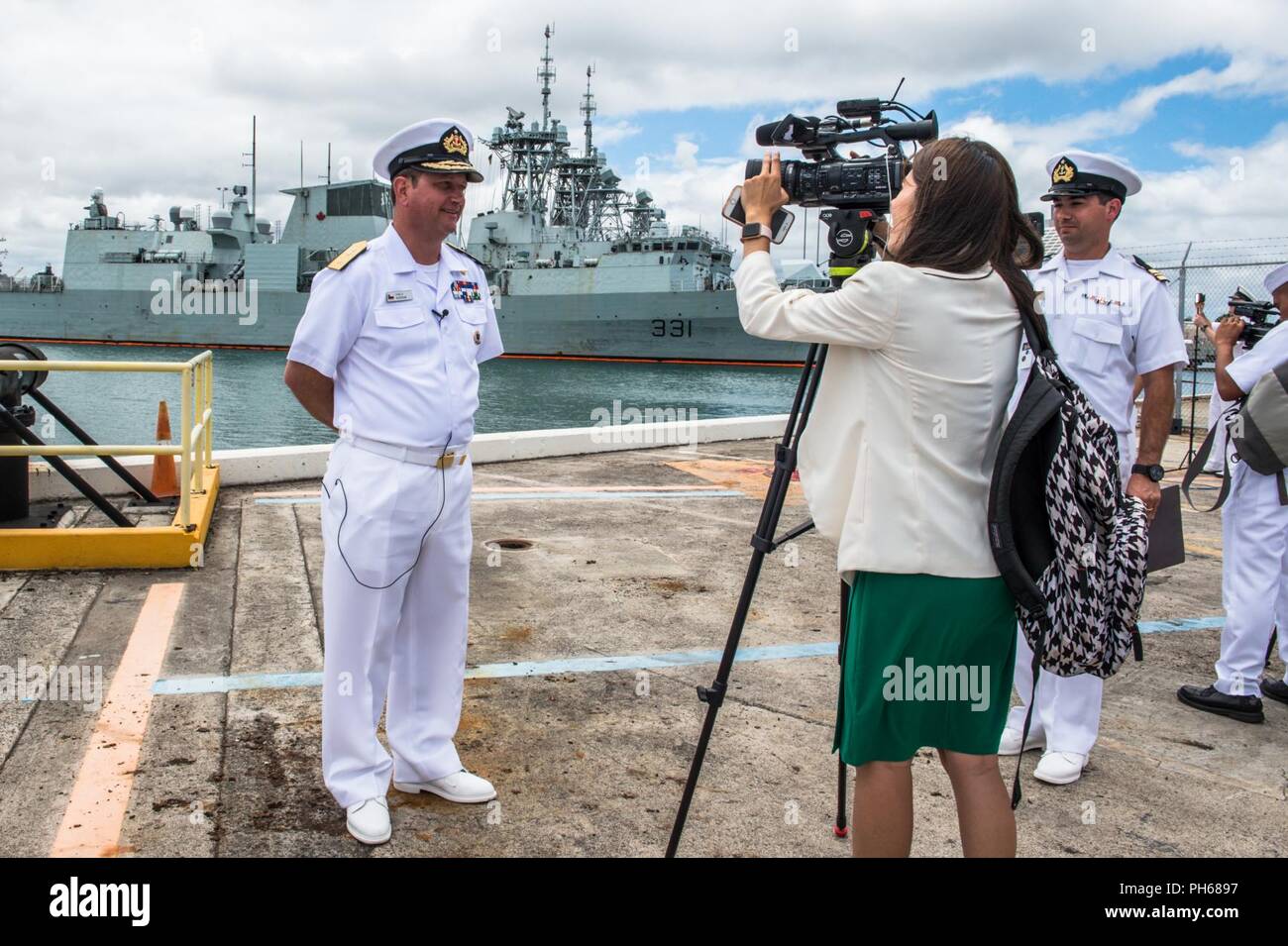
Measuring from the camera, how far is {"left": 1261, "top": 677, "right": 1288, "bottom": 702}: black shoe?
381cm

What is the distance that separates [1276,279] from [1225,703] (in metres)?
1.59

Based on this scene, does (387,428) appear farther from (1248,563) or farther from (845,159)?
(1248,563)

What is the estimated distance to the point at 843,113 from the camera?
2.36 m

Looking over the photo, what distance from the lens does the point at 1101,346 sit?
3205 mm

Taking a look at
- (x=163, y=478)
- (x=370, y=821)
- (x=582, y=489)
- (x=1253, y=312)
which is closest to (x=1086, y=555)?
(x=370, y=821)

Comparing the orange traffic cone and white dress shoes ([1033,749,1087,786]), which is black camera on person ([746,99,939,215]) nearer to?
white dress shoes ([1033,749,1087,786])

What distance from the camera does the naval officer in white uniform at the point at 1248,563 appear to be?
358 cm

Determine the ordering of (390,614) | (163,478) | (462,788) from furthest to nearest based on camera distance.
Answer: (163,478), (462,788), (390,614)

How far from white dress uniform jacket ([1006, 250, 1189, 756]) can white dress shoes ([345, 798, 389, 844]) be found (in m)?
1.94

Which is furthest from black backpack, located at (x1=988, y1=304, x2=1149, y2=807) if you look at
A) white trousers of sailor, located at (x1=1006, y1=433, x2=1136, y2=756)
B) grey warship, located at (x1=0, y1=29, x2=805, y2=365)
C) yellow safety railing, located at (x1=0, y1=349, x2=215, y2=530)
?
grey warship, located at (x1=0, y1=29, x2=805, y2=365)

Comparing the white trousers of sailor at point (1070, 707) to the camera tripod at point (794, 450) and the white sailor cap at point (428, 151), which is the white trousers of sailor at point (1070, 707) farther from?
the white sailor cap at point (428, 151)

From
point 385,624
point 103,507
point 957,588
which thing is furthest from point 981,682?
point 103,507

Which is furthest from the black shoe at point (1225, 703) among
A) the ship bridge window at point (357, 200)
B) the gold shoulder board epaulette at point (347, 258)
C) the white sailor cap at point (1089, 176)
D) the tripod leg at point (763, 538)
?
the ship bridge window at point (357, 200)

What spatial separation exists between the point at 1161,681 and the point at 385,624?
3024 mm
